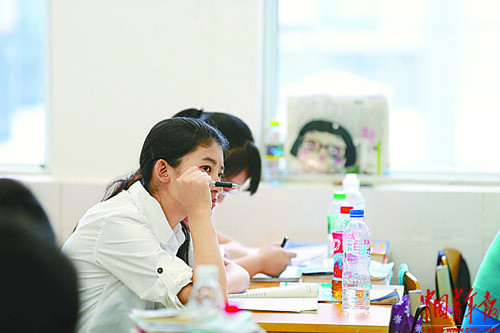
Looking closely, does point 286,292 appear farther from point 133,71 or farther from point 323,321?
point 133,71

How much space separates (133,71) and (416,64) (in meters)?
1.41

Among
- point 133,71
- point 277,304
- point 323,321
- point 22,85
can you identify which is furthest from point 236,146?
point 22,85

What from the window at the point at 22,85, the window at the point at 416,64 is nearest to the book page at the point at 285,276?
the window at the point at 416,64

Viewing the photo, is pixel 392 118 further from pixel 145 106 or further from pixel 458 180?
pixel 145 106

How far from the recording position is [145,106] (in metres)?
3.11

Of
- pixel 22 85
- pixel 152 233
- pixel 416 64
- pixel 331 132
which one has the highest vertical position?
pixel 416 64

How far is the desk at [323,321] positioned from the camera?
1576mm

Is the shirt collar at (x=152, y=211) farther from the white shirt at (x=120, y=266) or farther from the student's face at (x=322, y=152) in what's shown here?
the student's face at (x=322, y=152)

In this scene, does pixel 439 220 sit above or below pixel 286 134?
below

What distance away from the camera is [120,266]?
1627 mm

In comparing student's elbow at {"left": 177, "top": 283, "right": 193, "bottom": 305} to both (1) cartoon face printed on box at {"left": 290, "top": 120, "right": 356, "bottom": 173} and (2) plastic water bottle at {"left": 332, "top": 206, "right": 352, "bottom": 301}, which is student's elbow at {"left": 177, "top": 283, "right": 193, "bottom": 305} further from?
(1) cartoon face printed on box at {"left": 290, "top": 120, "right": 356, "bottom": 173}

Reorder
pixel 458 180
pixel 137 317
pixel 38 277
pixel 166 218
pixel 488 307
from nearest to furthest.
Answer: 1. pixel 38 277
2. pixel 137 317
3. pixel 166 218
4. pixel 488 307
5. pixel 458 180

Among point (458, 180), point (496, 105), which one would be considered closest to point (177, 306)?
point (458, 180)

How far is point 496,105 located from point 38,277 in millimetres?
2818
